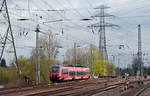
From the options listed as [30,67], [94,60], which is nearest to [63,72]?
[30,67]

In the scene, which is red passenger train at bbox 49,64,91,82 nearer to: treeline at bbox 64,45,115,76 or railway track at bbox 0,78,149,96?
railway track at bbox 0,78,149,96

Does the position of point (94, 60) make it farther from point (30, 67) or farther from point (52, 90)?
point (52, 90)

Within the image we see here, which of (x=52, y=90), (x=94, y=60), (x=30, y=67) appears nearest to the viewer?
(x=52, y=90)

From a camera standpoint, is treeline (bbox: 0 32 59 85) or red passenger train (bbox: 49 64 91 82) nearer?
treeline (bbox: 0 32 59 85)

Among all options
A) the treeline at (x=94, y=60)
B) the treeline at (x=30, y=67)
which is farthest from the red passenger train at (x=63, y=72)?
the treeline at (x=94, y=60)

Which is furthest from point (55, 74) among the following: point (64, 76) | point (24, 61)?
point (24, 61)

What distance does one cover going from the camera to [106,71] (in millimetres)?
89688

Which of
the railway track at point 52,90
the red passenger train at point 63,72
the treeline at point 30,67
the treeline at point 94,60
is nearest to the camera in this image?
the railway track at point 52,90

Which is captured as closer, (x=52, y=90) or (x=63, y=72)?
(x=52, y=90)

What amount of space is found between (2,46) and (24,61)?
1827cm

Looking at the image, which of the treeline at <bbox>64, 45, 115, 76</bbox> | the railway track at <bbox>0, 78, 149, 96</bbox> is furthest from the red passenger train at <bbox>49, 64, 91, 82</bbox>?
the treeline at <bbox>64, 45, 115, 76</bbox>

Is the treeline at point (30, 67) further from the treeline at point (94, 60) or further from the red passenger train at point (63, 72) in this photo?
the treeline at point (94, 60)

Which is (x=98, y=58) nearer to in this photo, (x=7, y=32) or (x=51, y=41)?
(x=51, y=41)

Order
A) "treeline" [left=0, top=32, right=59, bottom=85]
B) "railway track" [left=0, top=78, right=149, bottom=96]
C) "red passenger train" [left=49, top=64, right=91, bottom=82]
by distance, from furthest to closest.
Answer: "red passenger train" [left=49, top=64, right=91, bottom=82] → "treeline" [left=0, top=32, right=59, bottom=85] → "railway track" [left=0, top=78, right=149, bottom=96]
